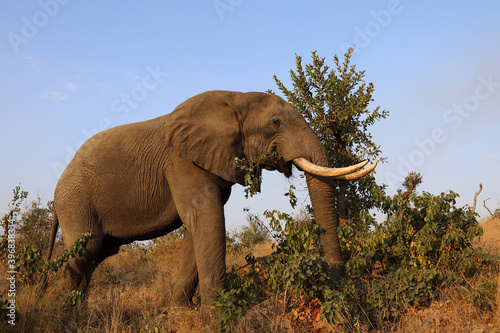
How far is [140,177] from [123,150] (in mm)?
562

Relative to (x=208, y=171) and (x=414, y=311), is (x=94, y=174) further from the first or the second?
(x=414, y=311)

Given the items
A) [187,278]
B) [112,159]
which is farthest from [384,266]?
[112,159]

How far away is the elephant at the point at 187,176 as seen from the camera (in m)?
5.97

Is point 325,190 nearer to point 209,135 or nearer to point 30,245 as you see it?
point 209,135

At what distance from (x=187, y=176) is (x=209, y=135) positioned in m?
0.69

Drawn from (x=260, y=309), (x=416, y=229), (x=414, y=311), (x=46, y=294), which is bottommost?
(x=414, y=311)

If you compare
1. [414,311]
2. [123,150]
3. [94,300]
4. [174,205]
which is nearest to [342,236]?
[414,311]

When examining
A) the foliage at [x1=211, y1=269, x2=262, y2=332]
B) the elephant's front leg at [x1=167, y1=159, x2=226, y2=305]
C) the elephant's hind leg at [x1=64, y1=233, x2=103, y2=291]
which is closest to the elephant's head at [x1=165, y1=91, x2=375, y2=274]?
the elephant's front leg at [x1=167, y1=159, x2=226, y2=305]

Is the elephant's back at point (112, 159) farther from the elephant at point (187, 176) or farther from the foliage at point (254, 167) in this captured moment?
the foliage at point (254, 167)

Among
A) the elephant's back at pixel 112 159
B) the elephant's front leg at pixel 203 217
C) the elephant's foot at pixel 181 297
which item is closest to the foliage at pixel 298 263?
the elephant's front leg at pixel 203 217

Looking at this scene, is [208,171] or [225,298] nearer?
[225,298]

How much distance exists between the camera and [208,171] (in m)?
6.30

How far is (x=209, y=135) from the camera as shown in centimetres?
624

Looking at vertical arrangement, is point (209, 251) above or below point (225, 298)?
above
